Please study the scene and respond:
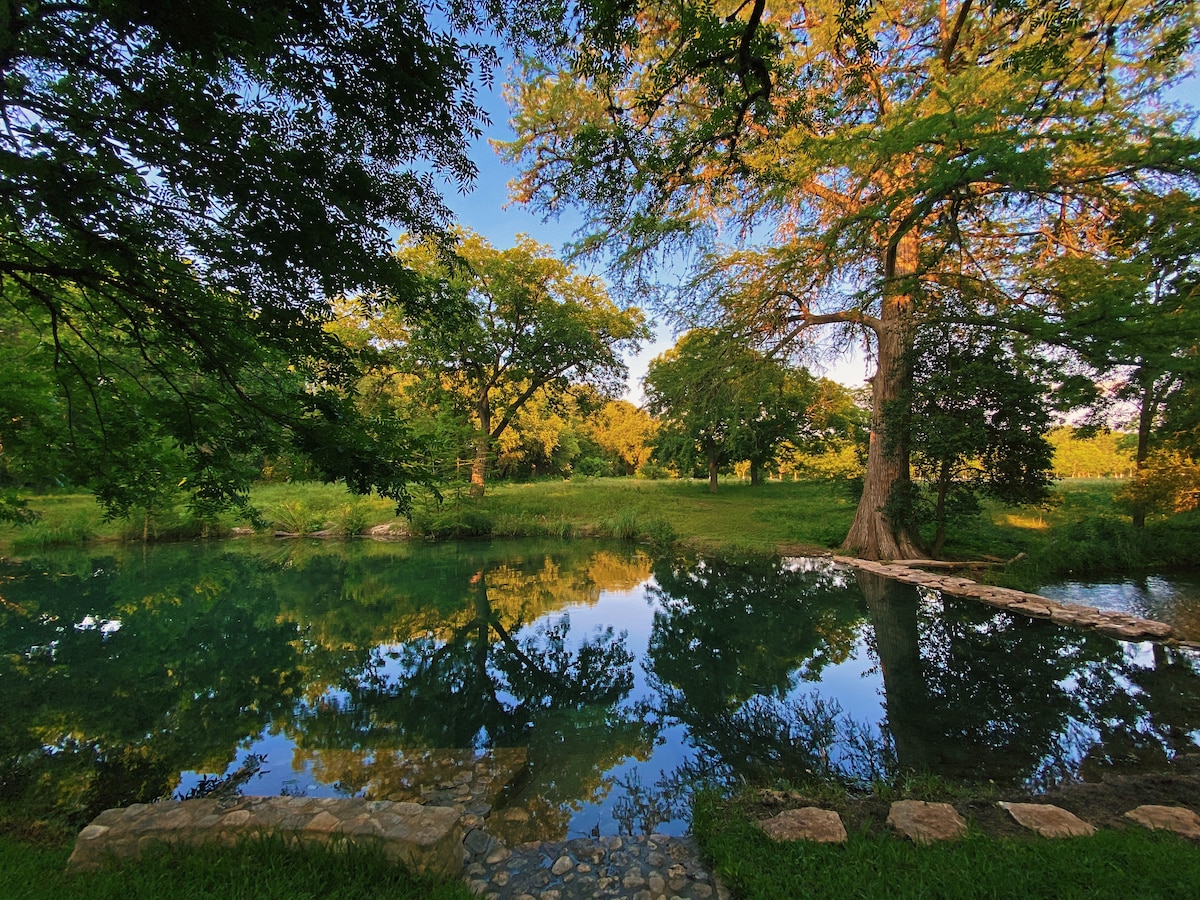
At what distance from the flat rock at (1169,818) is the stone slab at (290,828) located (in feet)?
12.6

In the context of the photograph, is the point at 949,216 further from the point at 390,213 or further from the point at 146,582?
the point at 146,582

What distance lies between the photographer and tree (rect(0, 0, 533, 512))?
281 centimetres

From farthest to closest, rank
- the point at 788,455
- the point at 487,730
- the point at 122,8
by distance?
the point at 788,455
the point at 487,730
the point at 122,8

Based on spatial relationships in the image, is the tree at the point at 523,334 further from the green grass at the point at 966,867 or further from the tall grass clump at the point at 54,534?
the green grass at the point at 966,867

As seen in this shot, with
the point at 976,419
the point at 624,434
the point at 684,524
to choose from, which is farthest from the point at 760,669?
the point at 624,434

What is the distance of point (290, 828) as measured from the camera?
2602 millimetres

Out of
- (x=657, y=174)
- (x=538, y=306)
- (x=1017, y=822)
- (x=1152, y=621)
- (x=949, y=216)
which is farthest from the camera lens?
(x=538, y=306)

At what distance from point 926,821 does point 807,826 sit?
0.68 meters

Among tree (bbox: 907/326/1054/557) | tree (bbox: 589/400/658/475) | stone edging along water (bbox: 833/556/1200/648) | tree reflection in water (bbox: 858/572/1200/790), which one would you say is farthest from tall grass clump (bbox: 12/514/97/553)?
tree (bbox: 589/400/658/475)

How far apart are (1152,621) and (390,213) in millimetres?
10693

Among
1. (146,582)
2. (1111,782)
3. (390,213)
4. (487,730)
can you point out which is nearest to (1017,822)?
(1111,782)

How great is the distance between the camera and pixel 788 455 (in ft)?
85.2

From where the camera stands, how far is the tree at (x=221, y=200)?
281 cm

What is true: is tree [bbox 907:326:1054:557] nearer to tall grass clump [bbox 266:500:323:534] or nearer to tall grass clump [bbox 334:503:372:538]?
tall grass clump [bbox 334:503:372:538]
